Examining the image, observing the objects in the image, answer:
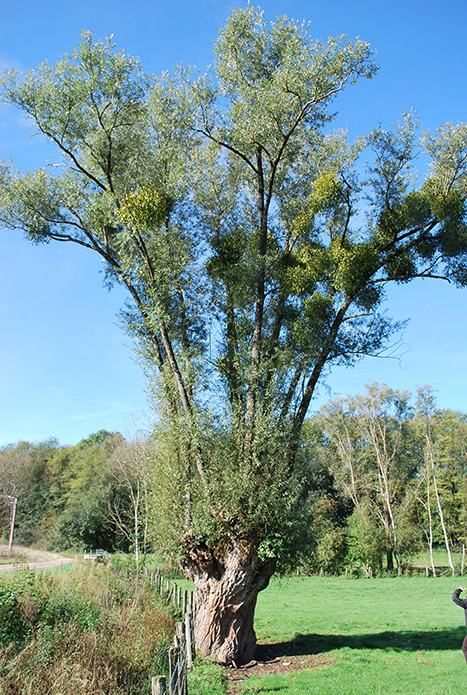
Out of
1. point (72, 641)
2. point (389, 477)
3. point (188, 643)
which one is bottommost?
point (188, 643)

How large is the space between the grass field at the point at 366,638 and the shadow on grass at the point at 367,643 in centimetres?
2

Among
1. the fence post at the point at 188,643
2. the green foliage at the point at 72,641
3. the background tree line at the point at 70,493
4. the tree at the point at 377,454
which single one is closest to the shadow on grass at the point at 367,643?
the fence post at the point at 188,643

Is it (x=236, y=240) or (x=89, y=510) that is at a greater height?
(x=236, y=240)

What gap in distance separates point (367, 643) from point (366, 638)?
0.90 metres

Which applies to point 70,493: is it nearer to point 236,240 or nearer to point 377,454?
point 377,454

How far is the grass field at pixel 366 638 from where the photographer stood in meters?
8.63

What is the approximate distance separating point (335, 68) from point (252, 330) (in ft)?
21.8

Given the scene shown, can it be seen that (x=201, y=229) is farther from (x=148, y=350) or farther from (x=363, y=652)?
(x=363, y=652)

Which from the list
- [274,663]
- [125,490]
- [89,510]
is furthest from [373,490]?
[274,663]

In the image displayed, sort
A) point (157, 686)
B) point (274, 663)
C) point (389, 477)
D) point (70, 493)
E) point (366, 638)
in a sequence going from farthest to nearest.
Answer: point (70, 493) < point (389, 477) < point (366, 638) < point (274, 663) < point (157, 686)

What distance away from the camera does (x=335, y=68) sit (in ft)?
37.3

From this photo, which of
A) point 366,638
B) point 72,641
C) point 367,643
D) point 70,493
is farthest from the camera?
point 70,493

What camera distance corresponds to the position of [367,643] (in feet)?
41.4

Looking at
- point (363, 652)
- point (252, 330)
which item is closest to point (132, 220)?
point (252, 330)
